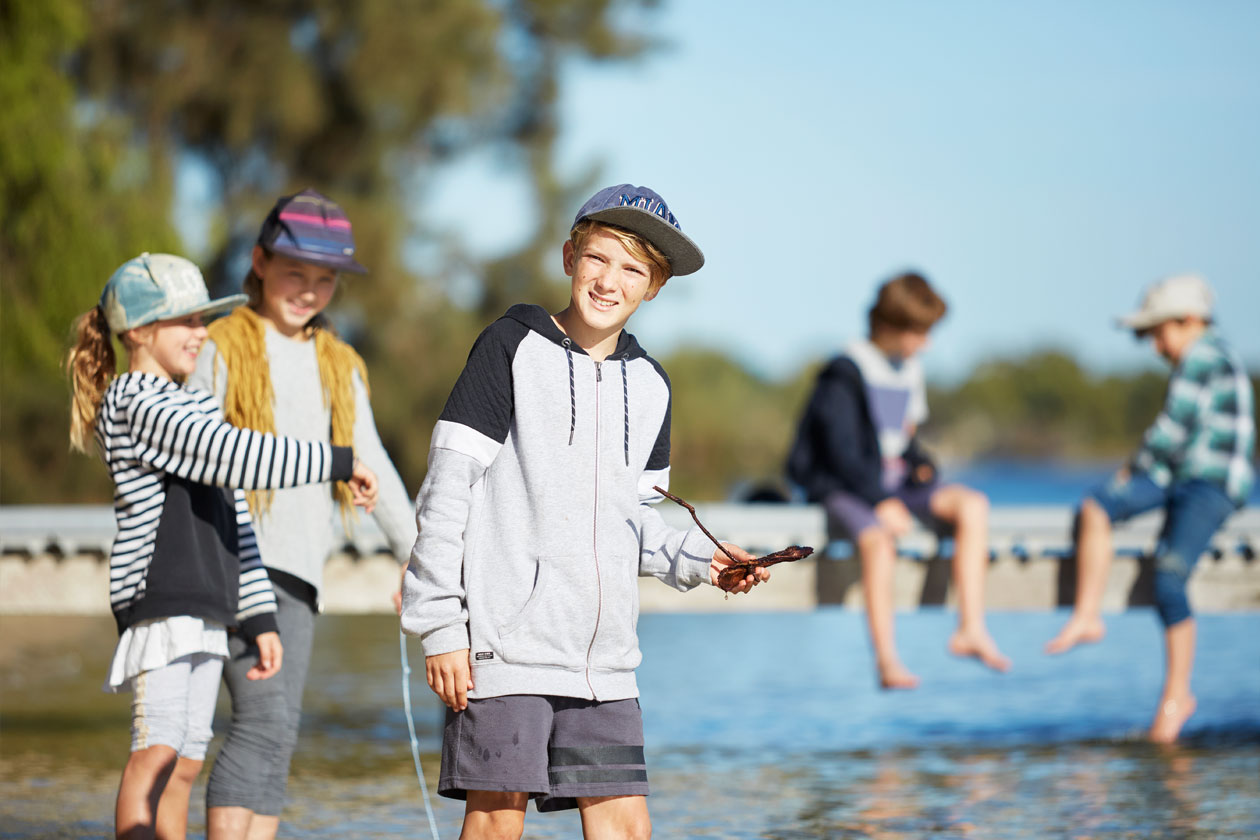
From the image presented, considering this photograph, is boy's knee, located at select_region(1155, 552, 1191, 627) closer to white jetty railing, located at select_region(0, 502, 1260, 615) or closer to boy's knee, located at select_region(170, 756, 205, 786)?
white jetty railing, located at select_region(0, 502, 1260, 615)

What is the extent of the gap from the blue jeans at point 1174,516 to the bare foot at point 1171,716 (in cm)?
35

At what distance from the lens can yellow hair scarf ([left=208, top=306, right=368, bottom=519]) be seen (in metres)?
4.23

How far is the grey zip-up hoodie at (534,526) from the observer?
3.19 metres

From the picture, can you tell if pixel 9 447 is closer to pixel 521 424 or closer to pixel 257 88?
pixel 257 88

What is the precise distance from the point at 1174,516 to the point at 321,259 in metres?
4.11

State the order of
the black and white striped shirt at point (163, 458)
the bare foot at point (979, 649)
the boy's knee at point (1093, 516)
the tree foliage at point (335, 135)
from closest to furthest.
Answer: the black and white striped shirt at point (163, 458), the bare foot at point (979, 649), the boy's knee at point (1093, 516), the tree foliage at point (335, 135)

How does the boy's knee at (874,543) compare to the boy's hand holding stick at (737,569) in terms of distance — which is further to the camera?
the boy's knee at (874,543)

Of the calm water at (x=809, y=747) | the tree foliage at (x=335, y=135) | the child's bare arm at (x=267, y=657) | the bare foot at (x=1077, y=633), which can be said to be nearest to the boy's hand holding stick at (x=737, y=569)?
the child's bare arm at (x=267, y=657)

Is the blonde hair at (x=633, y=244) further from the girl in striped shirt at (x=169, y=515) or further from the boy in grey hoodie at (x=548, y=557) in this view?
the girl in striped shirt at (x=169, y=515)

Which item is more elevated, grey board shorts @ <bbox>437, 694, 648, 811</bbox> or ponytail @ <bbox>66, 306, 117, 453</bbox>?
ponytail @ <bbox>66, 306, 117, 453</bbox>

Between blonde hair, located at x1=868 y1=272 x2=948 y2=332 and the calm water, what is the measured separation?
72.1 inches

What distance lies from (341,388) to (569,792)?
159 centimetres

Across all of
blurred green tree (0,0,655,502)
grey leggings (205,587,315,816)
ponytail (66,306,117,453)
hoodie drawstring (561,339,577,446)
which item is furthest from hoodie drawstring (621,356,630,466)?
blurred green tree (0,0,655,502)

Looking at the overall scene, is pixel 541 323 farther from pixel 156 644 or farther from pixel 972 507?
pixel 972 507
